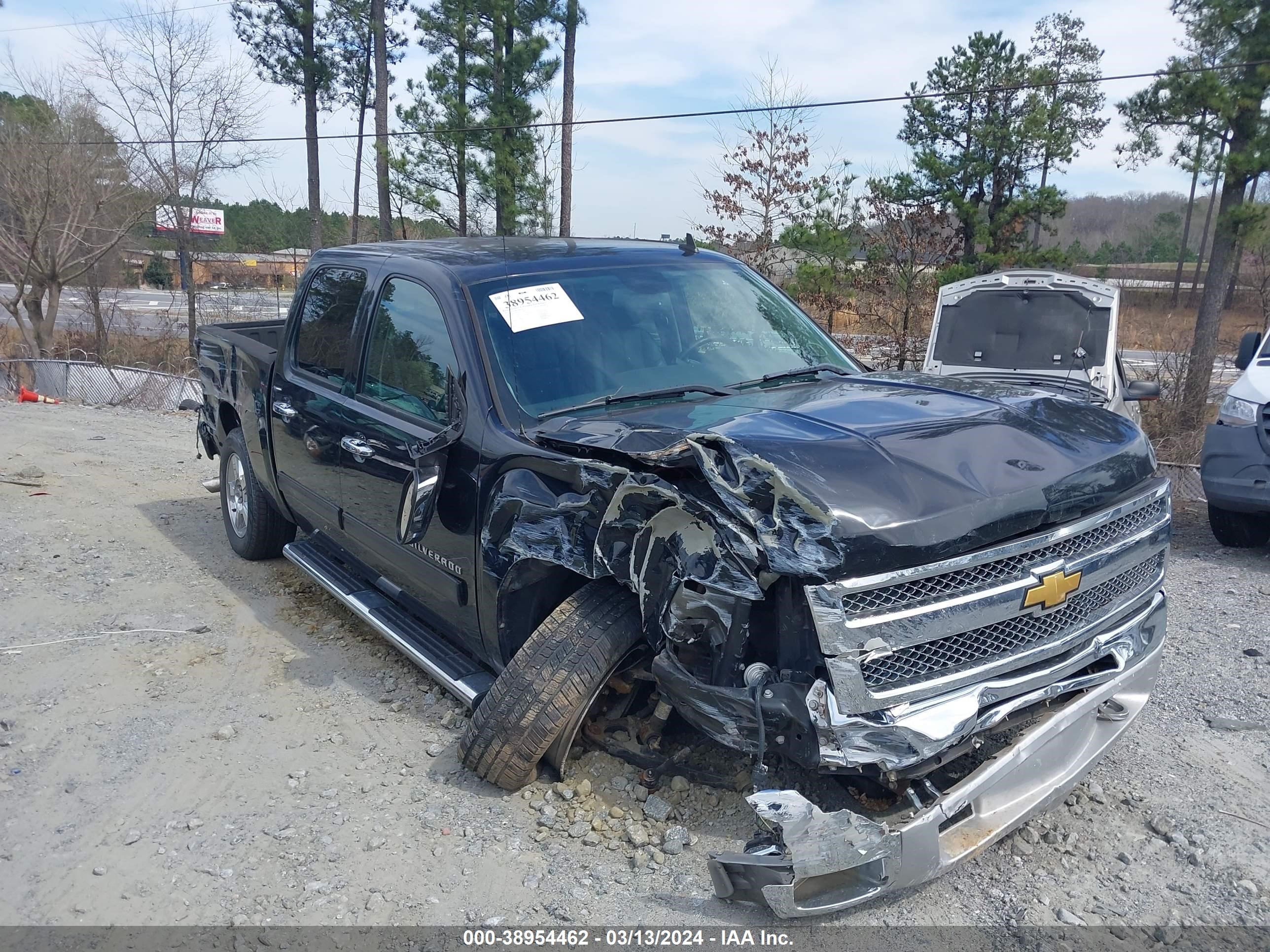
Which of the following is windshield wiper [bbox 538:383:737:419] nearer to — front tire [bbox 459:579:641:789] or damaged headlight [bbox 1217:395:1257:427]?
front tire [bbox 459:579:641:789]

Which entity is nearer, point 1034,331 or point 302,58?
point 1034,331

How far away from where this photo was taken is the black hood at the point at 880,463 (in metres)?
2.56

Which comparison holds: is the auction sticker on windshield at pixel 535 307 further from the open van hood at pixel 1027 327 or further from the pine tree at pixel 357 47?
the pine tree at pixel 357 47

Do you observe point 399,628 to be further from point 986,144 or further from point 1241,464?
point 986,144

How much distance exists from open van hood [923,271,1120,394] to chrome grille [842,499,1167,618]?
494cm

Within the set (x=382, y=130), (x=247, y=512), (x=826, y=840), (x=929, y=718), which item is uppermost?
(x=382, y=130)

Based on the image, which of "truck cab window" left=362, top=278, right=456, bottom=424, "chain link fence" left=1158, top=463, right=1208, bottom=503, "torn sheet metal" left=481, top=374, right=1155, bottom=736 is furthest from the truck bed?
"chain link fence" left=1158, top=463, right=1208, bottom=503

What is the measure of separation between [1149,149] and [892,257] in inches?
152

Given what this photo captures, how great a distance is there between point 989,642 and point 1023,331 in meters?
6.48

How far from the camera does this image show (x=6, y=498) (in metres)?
8.05

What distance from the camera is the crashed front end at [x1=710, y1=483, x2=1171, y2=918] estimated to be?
254 centimetres

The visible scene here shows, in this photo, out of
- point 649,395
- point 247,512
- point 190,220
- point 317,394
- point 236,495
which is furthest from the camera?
point 190,220

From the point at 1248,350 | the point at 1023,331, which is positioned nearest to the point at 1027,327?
the point at 1023,331

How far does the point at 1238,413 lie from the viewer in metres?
6.52
